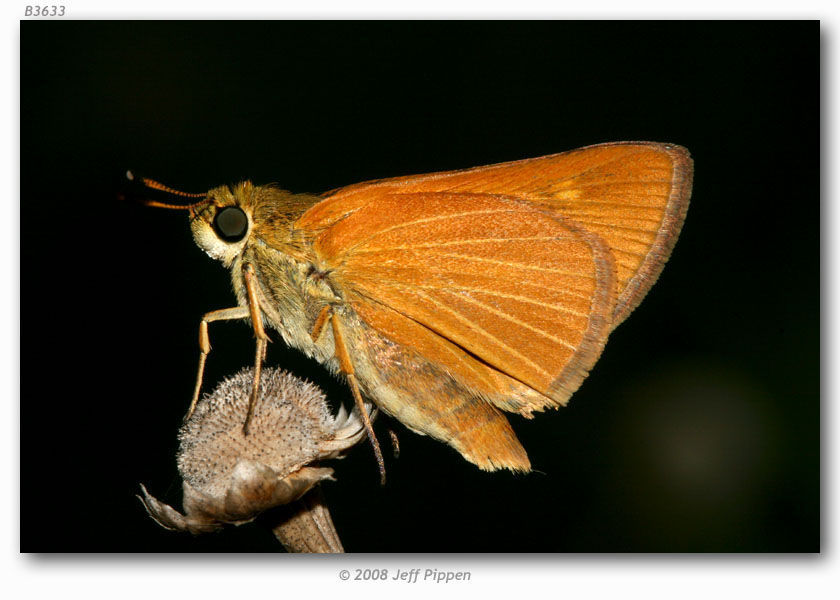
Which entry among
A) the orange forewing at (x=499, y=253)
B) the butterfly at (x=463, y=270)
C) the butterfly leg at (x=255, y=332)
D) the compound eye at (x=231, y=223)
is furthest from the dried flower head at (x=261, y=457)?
the compound eye at (x=231, y=223)

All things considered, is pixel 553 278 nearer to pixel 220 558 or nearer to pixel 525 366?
pixel 525 366

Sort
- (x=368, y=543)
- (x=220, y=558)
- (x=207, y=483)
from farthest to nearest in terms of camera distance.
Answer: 1. (x=368, y=543)
2. (x=220, y=558)
3. (x=207, y=483)

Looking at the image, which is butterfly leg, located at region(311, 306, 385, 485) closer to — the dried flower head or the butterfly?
the butterfly

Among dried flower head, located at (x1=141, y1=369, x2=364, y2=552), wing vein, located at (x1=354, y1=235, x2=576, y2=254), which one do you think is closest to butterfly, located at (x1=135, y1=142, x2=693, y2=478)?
wing vein, located at (x1=354, y1=235, x2=576, y2=254)

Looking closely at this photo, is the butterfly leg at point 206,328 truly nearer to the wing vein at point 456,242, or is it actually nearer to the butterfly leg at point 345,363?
the butterfly leg at point 345,363

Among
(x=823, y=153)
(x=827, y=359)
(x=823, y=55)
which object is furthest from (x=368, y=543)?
(x=823, y=55)

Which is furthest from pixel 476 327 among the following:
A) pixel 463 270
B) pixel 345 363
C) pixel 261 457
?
pixel 261 457
